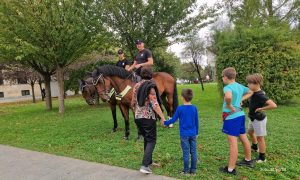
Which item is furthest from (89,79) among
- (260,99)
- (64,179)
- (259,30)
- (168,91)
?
(259,30)

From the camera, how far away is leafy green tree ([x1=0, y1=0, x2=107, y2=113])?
39.8ft

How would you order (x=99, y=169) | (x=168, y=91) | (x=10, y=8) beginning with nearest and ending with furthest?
(x=99, y=169), (x=168, y=91), (x=10, y=8)

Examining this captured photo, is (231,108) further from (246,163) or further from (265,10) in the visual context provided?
(265,10)

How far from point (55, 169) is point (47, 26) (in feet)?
29.0

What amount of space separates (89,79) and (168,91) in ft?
8.78

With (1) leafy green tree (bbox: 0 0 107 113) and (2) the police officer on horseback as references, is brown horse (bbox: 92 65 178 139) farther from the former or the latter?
Result: (1) leafy green tree (bbox: 0 0 107 113)

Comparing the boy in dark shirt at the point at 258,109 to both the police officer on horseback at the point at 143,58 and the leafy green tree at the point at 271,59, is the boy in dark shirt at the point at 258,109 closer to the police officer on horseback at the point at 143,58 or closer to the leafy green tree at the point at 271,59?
the police officer on horseback at the point at 143,58

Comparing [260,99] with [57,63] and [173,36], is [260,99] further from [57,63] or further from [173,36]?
[57,63]

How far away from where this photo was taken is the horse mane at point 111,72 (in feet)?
23.4

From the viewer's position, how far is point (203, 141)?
6578 mm

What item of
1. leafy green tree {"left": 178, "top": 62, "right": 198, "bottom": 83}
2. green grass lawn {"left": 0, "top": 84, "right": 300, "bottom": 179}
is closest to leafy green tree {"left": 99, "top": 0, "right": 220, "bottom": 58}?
green grass lawn {"left": 0, "top": 84, "right": 300, "bottom": 179}

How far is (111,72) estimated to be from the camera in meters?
7.21

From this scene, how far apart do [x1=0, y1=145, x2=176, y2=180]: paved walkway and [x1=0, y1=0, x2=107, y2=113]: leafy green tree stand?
7.15m

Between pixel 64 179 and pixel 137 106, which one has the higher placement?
pixel 137 106
